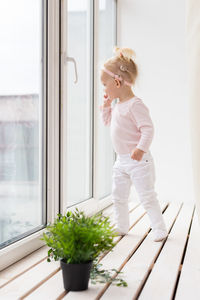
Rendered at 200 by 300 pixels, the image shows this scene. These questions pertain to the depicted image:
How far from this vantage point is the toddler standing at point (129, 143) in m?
1.74

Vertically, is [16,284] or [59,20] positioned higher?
[59,20]

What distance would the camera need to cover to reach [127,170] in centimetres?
179

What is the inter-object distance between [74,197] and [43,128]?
57 cm

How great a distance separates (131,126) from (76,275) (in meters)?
0.86

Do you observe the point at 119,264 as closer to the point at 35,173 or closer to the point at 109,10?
the point at 35,173

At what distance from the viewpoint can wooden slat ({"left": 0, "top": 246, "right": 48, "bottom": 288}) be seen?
1.23 meters

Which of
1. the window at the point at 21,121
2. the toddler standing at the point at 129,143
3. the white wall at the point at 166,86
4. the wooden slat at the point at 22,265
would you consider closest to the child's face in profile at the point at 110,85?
the toddler standing at the point at 129,143

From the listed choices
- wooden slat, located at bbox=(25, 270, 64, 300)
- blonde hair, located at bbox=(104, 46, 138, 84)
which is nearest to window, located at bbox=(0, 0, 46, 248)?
wooden slat, located at bbox=(25, 270, 64, 300)

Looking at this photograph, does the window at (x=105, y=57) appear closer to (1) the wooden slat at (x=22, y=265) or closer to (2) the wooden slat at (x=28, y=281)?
(1) the wooden slat at (x=22, y=265)

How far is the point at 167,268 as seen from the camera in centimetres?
133

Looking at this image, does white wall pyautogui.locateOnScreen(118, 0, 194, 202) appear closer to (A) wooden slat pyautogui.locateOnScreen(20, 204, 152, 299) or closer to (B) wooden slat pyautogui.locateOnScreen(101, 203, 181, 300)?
(B) wooden slat pyautogui.locateOnScreen(101, 203, 181, 300)

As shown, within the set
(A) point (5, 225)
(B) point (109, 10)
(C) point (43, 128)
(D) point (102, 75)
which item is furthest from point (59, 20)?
(B) point (109, 10)

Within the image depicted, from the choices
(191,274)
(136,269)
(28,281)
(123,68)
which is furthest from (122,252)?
(123,68)

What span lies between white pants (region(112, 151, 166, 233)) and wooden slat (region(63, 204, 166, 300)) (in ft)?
0.27
